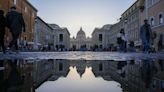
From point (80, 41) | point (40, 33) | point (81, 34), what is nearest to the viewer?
point (40, 33)

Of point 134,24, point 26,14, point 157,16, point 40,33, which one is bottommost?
point 40,33

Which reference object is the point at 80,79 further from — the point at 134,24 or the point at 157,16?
the point at 134,24

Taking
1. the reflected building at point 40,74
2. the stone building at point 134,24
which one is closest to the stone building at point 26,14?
the stone building at point 134,24

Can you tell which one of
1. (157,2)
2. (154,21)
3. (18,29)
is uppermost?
(157,2)

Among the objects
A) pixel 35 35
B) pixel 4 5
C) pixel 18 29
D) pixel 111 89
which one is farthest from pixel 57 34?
pixel 111 89

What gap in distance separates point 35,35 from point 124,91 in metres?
66.0

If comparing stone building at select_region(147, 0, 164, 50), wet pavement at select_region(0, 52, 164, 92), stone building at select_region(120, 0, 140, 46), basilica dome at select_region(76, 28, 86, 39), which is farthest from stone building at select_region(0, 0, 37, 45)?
basilica dome at select_region(76, 28, 86, 39)

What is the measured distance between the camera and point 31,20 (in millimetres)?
62938

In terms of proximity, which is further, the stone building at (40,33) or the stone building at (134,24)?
the stone building at (40,33)

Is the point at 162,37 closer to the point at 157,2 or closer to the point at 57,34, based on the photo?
the point at 157,2

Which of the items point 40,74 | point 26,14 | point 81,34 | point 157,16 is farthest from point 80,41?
point 40,74

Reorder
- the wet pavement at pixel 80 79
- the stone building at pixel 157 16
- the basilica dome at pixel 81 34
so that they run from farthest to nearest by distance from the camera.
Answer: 1. the basilica dome at pixel 81 34
2. the stone building at pixel 157 16
3. the wet pavement at pixel 80 79

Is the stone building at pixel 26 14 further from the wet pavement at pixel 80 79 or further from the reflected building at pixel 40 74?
the wet pavement at pixel 80 79

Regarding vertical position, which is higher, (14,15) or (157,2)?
(157,2)
